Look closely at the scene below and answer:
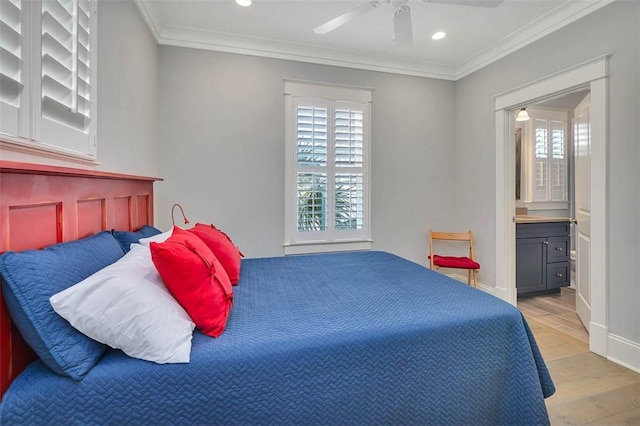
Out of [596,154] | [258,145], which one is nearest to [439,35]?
[596,154]

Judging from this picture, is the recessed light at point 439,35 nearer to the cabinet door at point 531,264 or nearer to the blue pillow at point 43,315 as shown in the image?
the cabinet door at point 531,264

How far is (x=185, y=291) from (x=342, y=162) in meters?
2.60

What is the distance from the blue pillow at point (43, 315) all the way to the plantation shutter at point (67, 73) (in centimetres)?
55

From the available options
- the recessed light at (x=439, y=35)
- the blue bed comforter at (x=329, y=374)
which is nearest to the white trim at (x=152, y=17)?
the blue bed comforter at (x=329, y=374)

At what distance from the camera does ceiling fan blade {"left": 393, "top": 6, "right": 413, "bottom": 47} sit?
82.3 inches

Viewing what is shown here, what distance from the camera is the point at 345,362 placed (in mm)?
1149

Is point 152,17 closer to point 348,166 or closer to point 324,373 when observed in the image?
point 348,166

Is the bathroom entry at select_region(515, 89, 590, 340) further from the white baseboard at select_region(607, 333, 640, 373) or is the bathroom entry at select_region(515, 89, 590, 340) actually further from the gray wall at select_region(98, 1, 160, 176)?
the gray wall at select_region(98, 1, 160, 176)

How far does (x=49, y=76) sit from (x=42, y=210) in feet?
1.73

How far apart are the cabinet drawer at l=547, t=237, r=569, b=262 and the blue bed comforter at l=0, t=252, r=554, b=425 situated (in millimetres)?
2813

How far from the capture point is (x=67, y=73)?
4.45 feet

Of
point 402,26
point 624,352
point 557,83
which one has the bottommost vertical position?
point 624,352

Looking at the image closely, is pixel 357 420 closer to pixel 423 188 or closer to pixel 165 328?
pixel 165 328

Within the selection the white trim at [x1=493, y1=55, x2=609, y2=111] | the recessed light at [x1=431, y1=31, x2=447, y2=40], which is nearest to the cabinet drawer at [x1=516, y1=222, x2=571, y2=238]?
the white trim at [x1=493, y1=55, x2=609, y2=111]
